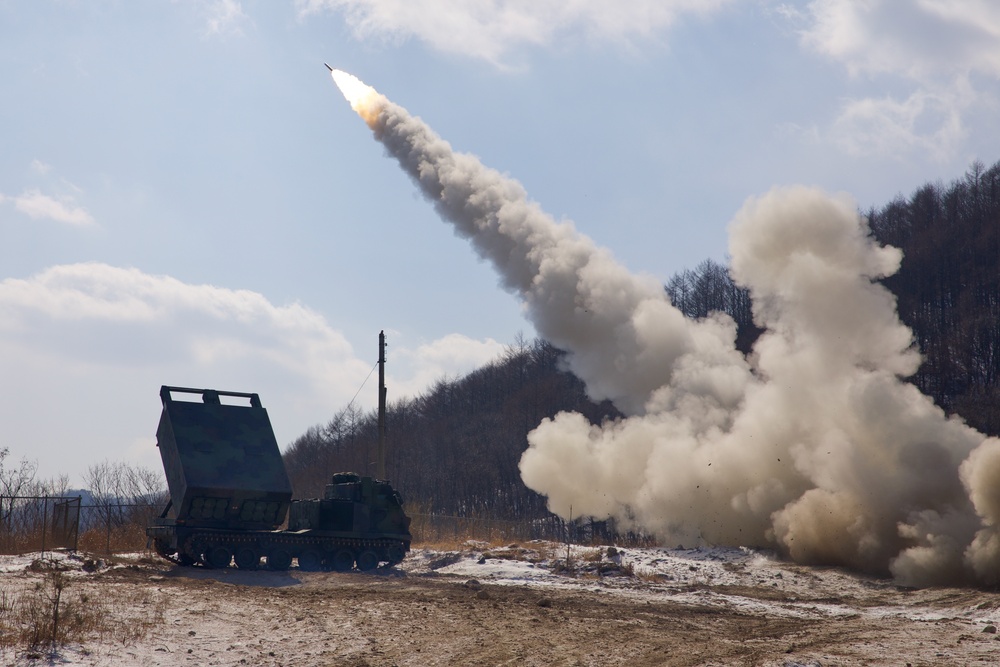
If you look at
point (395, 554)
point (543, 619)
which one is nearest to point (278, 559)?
point (395, 554)

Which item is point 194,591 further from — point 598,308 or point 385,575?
point 598,308

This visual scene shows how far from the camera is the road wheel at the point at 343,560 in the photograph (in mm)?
30062

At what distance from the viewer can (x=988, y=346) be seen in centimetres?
6619

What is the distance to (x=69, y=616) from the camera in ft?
52.6

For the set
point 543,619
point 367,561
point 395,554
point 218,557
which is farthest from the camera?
point 395,554

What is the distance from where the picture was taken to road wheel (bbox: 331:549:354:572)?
98.6 ft

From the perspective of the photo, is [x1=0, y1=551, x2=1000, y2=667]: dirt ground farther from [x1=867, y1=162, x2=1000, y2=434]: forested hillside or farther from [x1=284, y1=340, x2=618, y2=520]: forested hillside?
[x1=284, y1=340, x2=618, y2=520]: forested hillside

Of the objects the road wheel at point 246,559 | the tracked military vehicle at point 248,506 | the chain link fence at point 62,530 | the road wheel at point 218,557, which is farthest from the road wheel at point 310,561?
the chain link fence at point 62,530

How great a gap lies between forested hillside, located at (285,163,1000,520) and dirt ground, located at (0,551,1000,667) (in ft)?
116

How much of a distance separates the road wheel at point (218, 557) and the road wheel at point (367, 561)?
12.5 ft

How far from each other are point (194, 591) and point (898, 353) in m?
20.8

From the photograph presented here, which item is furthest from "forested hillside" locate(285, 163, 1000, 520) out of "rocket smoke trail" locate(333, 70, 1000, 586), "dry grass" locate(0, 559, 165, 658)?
"dry grass" locate(0, 559, 165, 658)

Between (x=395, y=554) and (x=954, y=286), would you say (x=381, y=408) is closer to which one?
(x=395, y=554)

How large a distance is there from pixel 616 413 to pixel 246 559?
51.7 meters
